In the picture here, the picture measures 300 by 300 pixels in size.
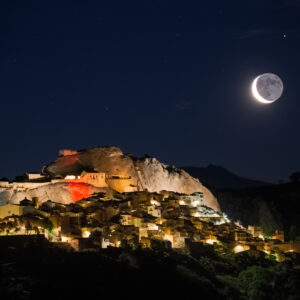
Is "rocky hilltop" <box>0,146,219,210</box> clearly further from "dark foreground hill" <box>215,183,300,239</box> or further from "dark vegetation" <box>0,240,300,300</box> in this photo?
"dark vegetation" <box>0,240,300,300</box>

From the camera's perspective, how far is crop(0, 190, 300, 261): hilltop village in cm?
3117

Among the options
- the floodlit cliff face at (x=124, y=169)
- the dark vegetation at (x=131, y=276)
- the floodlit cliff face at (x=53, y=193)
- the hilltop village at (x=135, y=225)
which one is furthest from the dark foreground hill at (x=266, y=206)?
the dark vegetation at (x=131, y=276)

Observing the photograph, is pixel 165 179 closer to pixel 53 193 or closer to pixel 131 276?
pixel 53 193

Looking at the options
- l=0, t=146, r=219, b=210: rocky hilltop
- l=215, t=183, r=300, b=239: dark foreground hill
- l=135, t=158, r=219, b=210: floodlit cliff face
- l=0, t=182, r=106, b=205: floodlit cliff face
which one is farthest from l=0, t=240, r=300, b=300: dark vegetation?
l=215, t=183, r=300, b=239: dark foreground hill

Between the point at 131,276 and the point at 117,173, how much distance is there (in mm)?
21627

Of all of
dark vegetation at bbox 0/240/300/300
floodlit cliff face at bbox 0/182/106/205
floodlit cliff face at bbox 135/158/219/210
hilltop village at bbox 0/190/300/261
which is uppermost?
floodlit cliff face at bbox 135/158/219/210

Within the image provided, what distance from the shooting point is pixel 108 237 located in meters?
32.1

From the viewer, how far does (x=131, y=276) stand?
1004 inches

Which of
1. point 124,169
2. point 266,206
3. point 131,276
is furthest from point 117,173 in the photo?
point 266,206

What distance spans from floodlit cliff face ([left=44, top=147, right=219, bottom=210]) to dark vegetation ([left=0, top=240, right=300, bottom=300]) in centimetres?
1453

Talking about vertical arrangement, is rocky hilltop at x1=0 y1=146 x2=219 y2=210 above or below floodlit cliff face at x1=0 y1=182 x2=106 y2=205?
above

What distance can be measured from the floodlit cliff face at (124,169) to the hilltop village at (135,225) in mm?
3023

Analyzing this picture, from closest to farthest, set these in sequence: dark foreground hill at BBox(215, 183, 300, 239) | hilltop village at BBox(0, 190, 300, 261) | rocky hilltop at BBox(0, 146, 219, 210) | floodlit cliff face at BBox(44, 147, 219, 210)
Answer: hilltop village at BBox(0, 190, 300, 261), rocky hilltop at BBox(0, 146, 219, 210), floodlit cliff face at BBox(44, 147, 219, 210), dark foreground hill at BBox(215, 183, 300, 239)

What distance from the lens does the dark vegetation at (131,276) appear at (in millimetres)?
22312
